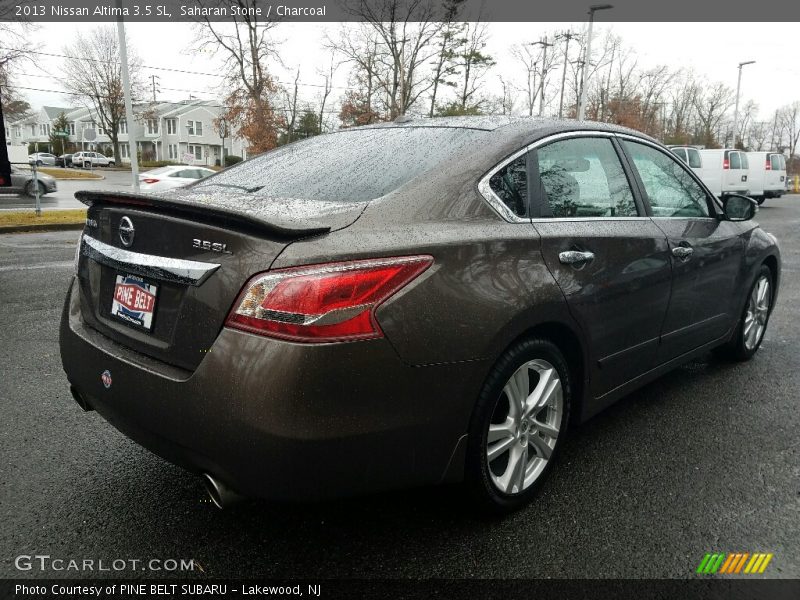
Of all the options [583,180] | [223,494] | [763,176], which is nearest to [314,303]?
[223,494]

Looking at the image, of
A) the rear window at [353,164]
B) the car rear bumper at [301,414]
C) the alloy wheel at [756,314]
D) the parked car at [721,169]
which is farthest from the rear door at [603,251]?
the parked car at [721,169]

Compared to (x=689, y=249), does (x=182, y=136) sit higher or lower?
higher

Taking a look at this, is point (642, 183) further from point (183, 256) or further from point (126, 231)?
point (126, 231)

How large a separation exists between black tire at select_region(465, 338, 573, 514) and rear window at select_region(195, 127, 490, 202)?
0.76 metres

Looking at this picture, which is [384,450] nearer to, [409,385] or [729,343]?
[409,385]

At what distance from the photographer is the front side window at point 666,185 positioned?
3264 millimetres

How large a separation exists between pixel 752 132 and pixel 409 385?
100940 mm

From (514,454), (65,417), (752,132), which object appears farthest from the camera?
(752,132)

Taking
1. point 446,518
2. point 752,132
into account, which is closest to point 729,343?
point 446,518

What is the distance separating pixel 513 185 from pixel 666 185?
4.71ft

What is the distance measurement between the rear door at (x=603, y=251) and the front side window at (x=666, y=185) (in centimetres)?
20

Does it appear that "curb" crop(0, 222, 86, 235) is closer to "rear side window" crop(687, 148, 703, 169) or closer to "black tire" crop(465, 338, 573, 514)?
"black tire" crop(465, 338, 573, 514)

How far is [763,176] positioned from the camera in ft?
79.2

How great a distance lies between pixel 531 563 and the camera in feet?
7.13
